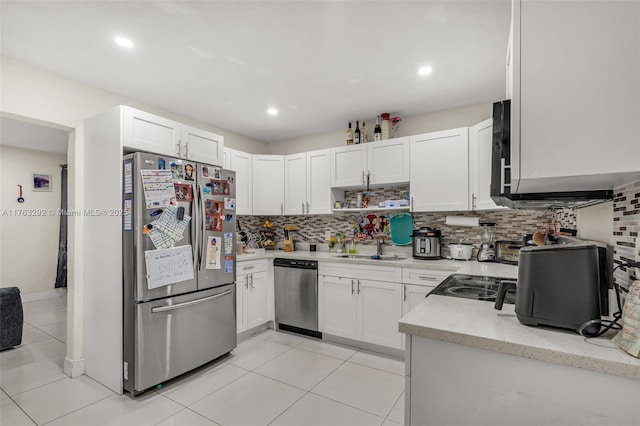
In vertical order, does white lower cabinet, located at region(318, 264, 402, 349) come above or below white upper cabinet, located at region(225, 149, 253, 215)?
below

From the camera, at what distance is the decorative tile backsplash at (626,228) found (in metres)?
1.04

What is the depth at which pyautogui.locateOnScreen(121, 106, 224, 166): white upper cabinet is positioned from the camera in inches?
92.7

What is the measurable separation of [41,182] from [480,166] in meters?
6.53

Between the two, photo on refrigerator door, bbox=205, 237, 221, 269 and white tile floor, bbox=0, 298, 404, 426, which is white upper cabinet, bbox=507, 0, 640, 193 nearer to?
white tile floor, bbox=0, 298, 404, 426

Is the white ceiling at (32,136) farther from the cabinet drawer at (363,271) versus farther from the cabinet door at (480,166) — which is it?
the cabinet door at (480,166)

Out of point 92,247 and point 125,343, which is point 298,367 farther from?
point 92,247

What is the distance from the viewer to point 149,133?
8.14ft

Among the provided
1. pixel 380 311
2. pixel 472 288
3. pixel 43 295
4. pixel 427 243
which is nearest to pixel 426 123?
pixel 427 243

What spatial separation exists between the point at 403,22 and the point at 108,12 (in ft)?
5.71

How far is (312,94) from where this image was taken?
2887mm

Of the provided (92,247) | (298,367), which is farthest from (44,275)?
(298,367)

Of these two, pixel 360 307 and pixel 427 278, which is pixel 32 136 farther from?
pixel 427 278

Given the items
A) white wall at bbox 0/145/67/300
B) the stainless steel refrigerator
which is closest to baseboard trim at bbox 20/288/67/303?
white wall at bbox 0/145/67/300

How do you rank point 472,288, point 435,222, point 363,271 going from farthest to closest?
point 435,222 < point 363,271 < point 472,288
